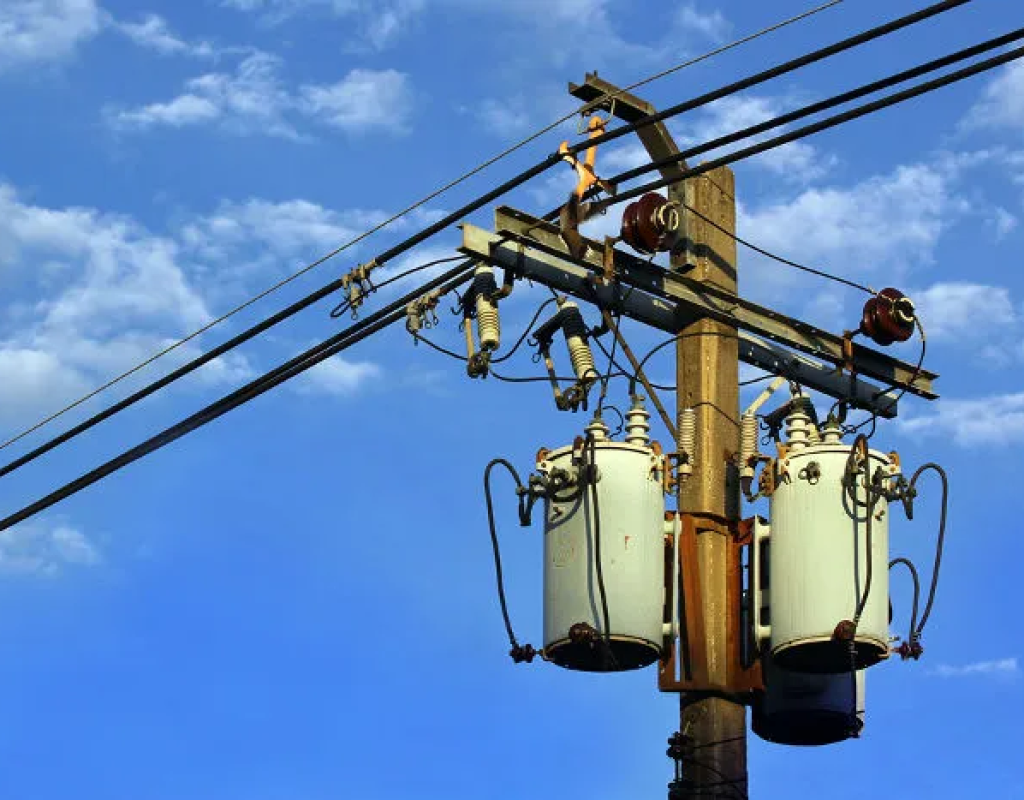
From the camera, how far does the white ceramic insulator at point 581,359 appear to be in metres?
15.0

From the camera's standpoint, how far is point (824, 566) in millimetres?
14047

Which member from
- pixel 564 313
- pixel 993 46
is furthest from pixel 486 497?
pixel 993 46

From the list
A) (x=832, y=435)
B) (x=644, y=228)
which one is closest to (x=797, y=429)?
(x=832, y=435)

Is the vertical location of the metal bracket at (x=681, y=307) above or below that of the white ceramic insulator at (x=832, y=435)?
above

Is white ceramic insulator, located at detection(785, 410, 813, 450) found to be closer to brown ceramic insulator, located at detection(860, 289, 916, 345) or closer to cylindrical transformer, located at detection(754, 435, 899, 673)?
cylindrical transformer, located at detection(754, 435, 899, 673)

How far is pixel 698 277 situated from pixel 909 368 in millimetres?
1802

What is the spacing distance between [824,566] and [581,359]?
2.00m

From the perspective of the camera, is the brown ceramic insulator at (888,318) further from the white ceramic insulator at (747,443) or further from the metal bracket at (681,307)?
the white ceramic insulator at (747,443)

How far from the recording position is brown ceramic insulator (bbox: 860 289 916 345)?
15906 mm

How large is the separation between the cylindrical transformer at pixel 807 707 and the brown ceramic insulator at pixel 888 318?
2204mm

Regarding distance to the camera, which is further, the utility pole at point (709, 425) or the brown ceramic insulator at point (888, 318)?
the brown ceramic insulator at point (888, 318)

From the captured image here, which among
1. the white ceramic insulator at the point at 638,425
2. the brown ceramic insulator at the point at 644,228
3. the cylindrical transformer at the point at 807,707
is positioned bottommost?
the cylindrical transformer at the point at 807,707

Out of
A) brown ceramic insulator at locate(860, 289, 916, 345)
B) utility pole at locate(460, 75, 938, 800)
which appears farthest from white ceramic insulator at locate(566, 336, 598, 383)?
brown ceramic insulator at locate(860, 289, 916, 345)

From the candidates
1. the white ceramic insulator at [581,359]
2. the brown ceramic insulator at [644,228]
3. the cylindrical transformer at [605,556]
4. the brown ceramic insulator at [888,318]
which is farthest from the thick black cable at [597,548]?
the brown ceramic insulator at [888,318]
